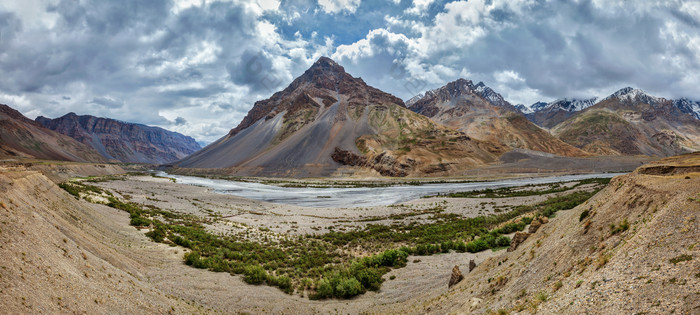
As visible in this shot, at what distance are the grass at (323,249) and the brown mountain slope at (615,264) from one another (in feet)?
24.4

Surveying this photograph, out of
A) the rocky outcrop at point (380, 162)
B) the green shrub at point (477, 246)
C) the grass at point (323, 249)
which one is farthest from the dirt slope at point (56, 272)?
the rocky outcrop at point (380, 162)

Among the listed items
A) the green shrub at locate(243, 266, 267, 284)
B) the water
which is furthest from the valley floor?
the water

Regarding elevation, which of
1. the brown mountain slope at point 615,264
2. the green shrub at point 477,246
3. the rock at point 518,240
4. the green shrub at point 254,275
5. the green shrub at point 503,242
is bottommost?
the green shrub at point 254,275

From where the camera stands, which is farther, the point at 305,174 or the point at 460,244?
the point at 305,174

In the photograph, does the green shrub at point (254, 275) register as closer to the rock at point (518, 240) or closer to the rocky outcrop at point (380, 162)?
the rock at point (518, 240)

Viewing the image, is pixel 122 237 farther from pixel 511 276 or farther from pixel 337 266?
pixel 511 276

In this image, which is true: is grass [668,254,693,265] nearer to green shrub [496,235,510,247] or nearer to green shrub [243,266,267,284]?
green shrub [496,235,510,247]

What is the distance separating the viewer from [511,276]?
10.6m

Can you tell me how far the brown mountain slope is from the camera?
6176 millimetres

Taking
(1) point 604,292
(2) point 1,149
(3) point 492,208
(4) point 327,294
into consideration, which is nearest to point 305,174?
(3) point 492,208

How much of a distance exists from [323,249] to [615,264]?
20276mm

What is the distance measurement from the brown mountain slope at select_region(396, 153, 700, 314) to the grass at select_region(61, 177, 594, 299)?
7.42 meters

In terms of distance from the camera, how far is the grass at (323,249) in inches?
697

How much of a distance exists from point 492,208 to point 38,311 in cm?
4600
